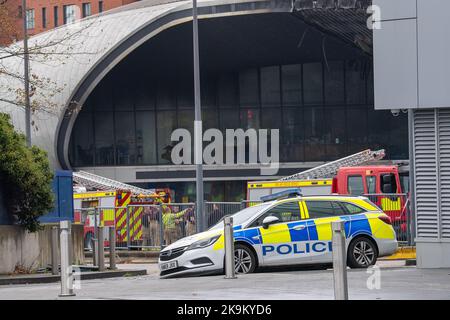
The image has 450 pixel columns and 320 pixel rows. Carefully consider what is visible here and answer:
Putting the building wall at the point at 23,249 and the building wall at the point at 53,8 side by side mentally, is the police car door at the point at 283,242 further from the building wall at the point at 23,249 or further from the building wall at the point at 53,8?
the building wall at the point at 53,8

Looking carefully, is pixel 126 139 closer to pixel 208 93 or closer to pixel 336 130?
pixel 208 93

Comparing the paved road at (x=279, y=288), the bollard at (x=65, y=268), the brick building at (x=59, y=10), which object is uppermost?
the brick building at (x=59, y=10)

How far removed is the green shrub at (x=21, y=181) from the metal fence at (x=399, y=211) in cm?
1166

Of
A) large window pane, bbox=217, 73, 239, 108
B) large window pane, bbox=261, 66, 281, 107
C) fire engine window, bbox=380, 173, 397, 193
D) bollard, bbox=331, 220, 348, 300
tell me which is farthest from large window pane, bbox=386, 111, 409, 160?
bollard, bbox=331, 220, 348, 300

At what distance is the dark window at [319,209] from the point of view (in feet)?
73.8

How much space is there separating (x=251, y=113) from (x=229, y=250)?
46530mm

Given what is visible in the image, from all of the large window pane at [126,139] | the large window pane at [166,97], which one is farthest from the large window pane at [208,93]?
the large window pane at [126,139]

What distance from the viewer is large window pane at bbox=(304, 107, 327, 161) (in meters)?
65.8

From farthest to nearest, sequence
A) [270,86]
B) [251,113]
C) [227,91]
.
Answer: [227,91], [251,113], [270,86]

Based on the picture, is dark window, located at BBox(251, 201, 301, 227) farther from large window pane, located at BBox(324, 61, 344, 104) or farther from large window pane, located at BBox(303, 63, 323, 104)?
large window pane, located at BBox(303, 63, 323, 104)

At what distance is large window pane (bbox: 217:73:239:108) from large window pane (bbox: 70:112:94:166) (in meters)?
7.42

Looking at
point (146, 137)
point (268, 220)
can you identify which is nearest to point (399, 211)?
point (268, 220)

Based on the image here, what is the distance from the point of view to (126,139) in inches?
2648
